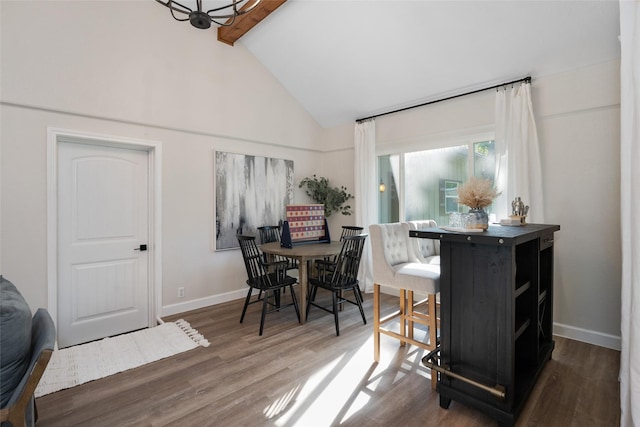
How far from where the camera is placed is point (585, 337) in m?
2.91

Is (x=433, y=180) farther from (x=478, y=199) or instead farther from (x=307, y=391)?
(x=307, y=391)

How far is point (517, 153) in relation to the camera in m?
3.14

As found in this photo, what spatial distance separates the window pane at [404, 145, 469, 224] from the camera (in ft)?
12.9

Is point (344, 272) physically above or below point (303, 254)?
below

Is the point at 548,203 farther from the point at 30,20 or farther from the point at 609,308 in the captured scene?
the point at 30,20

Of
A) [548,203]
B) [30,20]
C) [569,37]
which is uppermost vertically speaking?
[30,20]

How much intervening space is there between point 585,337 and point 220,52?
5.26 meters

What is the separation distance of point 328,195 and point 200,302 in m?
2.46

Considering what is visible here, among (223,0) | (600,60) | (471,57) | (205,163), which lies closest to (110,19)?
(223,0)

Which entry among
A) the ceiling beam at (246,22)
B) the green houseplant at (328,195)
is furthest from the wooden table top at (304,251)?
the ceiling beam at (246,22)

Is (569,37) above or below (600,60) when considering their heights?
above

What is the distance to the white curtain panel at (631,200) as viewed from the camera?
4.91ft

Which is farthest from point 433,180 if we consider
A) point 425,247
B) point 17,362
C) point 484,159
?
point 17,362

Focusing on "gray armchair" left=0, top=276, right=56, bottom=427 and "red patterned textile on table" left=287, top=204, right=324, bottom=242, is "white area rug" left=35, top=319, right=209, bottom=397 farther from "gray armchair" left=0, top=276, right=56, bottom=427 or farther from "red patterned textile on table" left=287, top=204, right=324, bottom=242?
"red patterned textile on table" left=287, top=204, right=324, bottom=242
